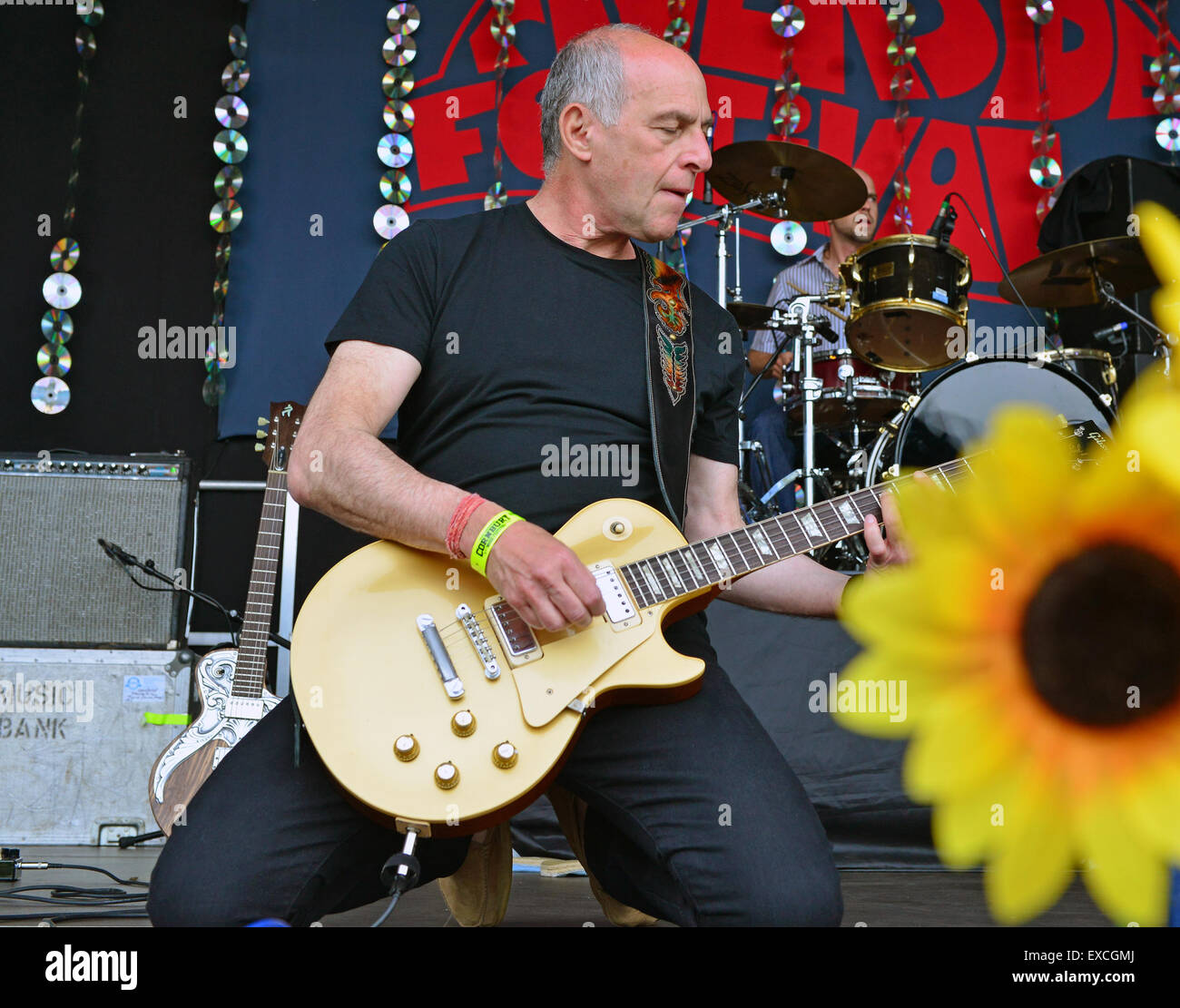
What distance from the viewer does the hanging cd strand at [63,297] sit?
4188 millimetres

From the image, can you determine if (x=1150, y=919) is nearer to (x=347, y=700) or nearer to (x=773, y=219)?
(x=347, y=700)

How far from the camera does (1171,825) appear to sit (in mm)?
265

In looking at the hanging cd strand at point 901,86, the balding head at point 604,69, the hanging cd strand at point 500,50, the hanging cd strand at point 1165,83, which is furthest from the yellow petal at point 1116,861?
the hanging cd strand at point 1165,83

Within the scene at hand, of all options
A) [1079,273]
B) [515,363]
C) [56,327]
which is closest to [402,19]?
[56,327]

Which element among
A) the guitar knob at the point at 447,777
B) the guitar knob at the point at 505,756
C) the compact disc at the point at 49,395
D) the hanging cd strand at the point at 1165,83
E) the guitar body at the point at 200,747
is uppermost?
the hanging cd strand at the point at 1165,83

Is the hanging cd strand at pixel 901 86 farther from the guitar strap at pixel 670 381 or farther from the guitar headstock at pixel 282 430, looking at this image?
the guitar strap at pixel 670 381

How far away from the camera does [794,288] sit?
185 inches

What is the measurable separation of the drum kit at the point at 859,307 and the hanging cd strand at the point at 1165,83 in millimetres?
1125

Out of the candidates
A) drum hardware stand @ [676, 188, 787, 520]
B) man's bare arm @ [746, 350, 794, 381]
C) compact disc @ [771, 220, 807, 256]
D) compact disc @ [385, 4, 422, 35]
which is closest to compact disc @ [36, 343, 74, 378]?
compact disc @ [385, 4, 422, 35]

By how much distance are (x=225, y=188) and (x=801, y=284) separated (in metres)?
2.47

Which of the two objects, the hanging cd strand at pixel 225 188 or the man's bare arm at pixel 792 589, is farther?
the hanging cd strand at pixel 225 188

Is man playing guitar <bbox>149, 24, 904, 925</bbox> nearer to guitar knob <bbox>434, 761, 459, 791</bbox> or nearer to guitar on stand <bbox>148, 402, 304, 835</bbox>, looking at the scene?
guitar knob <bbox>434, 761, 459, 791</bbox>

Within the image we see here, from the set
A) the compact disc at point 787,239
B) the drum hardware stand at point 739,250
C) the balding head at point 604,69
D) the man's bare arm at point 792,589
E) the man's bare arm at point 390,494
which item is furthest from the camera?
the compact disc at point 787,239
